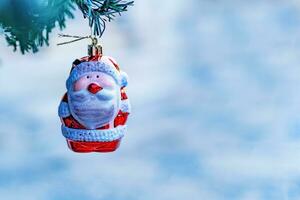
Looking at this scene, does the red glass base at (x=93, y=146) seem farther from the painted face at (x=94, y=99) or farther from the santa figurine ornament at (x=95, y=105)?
the painted face at (x=94, y=99)

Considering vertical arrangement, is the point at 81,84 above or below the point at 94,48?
below

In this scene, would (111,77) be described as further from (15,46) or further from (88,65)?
(15,46)

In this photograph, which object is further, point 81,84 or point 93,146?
point 93,146

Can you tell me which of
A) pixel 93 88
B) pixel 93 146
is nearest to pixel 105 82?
pixel 93 88

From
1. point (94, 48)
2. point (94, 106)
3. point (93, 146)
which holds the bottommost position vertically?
point (93, 146)

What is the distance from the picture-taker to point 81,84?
6965 millimetres

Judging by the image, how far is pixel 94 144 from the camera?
278 inches

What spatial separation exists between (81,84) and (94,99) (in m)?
0.10

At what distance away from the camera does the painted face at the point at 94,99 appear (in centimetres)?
696

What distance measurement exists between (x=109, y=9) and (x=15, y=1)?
49cm

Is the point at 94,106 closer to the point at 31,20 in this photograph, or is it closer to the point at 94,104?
the point at 94,104

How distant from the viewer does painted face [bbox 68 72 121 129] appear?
696 centimetres

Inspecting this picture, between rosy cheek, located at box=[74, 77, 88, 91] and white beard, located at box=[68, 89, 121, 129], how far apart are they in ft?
0.07

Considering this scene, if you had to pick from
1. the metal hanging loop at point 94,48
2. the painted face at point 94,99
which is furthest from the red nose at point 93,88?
the metal hanging loop at point 94,48
